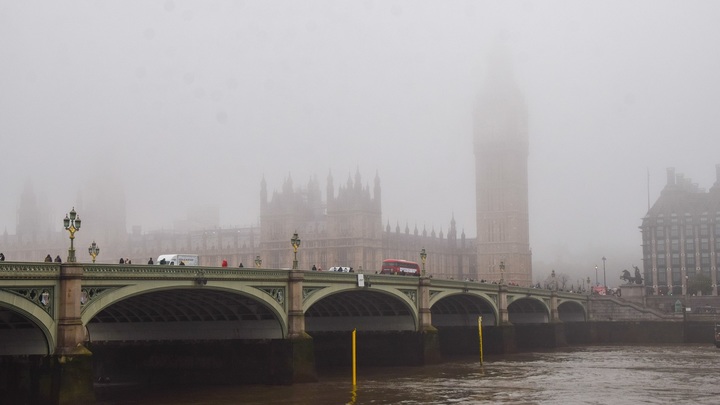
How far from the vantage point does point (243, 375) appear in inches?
2057

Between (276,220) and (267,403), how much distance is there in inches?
5152

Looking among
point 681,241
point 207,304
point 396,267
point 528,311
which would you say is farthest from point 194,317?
point 681,241

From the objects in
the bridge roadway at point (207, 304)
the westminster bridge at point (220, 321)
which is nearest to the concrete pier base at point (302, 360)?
the westminster bridge at point (220, 321)

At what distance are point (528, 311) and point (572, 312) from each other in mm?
18442

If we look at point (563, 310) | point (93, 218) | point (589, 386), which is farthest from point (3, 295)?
point (93, 218)

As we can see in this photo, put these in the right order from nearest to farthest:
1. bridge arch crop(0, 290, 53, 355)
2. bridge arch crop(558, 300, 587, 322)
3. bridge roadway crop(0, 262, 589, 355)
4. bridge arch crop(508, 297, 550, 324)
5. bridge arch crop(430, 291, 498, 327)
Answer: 1. bridge arch crop(0, 290, 53, 355)
2. bridge roadway crop(0, 262, 589, 355)
3. bridge arch crop(430, 291, 498, 327)
4. bridge arch crop(508, 297, 550, 324)
5. bridge arch crop(558, 300, 587, 322)

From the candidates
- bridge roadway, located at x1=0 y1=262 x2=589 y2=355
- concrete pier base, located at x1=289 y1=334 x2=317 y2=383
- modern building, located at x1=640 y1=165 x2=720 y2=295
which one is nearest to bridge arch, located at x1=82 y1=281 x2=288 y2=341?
bridge roadway, located at x1=0 y1=262 x2=589 y2=355

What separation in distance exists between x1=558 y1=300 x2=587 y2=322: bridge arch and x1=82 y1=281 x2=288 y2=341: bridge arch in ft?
214

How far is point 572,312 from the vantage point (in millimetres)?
116375

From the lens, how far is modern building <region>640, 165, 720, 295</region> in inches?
7106

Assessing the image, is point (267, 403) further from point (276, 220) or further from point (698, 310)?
point (276, 220)

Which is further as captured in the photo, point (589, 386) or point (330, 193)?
point (330, 193)

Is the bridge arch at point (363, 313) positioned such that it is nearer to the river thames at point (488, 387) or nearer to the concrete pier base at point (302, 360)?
the river thames at point (488, 387)

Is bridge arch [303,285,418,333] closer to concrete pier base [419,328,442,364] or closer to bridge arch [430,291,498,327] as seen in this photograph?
concrete pier base [419,328,442,364]
